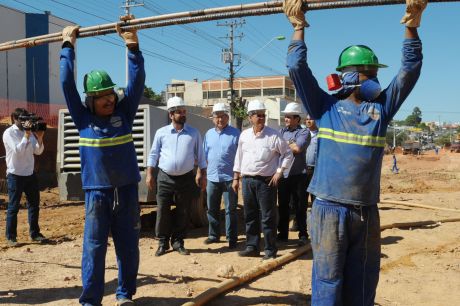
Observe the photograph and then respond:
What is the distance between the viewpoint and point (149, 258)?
6.80 meters

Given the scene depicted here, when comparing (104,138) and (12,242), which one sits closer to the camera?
(104,138)

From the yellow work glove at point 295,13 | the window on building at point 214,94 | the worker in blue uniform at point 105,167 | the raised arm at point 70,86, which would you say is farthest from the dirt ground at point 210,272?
the window on building at point 214,94

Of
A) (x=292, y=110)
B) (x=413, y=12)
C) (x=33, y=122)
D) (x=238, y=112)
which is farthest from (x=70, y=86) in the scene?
(x=238, y=112)

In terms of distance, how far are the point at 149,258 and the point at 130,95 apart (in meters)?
2.83

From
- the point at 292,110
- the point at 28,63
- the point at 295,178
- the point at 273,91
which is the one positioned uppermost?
the point at 273,91

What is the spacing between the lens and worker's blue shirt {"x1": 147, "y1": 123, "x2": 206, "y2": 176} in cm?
683

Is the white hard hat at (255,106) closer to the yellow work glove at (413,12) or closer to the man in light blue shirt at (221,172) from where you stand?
the man in light blue shirt at (221,172)

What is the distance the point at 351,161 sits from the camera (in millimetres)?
3344

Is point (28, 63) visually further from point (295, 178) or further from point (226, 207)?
point (295, 178)

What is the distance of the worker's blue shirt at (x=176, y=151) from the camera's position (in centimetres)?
683

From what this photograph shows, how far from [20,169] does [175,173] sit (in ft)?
8.41

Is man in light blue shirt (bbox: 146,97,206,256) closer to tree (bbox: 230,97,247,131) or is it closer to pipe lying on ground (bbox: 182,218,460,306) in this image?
pipe lying on ground (bbox: 182,218,460,306)

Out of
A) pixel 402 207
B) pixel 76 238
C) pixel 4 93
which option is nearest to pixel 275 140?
pixel 76 238

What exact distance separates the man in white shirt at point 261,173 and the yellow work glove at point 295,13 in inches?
126
